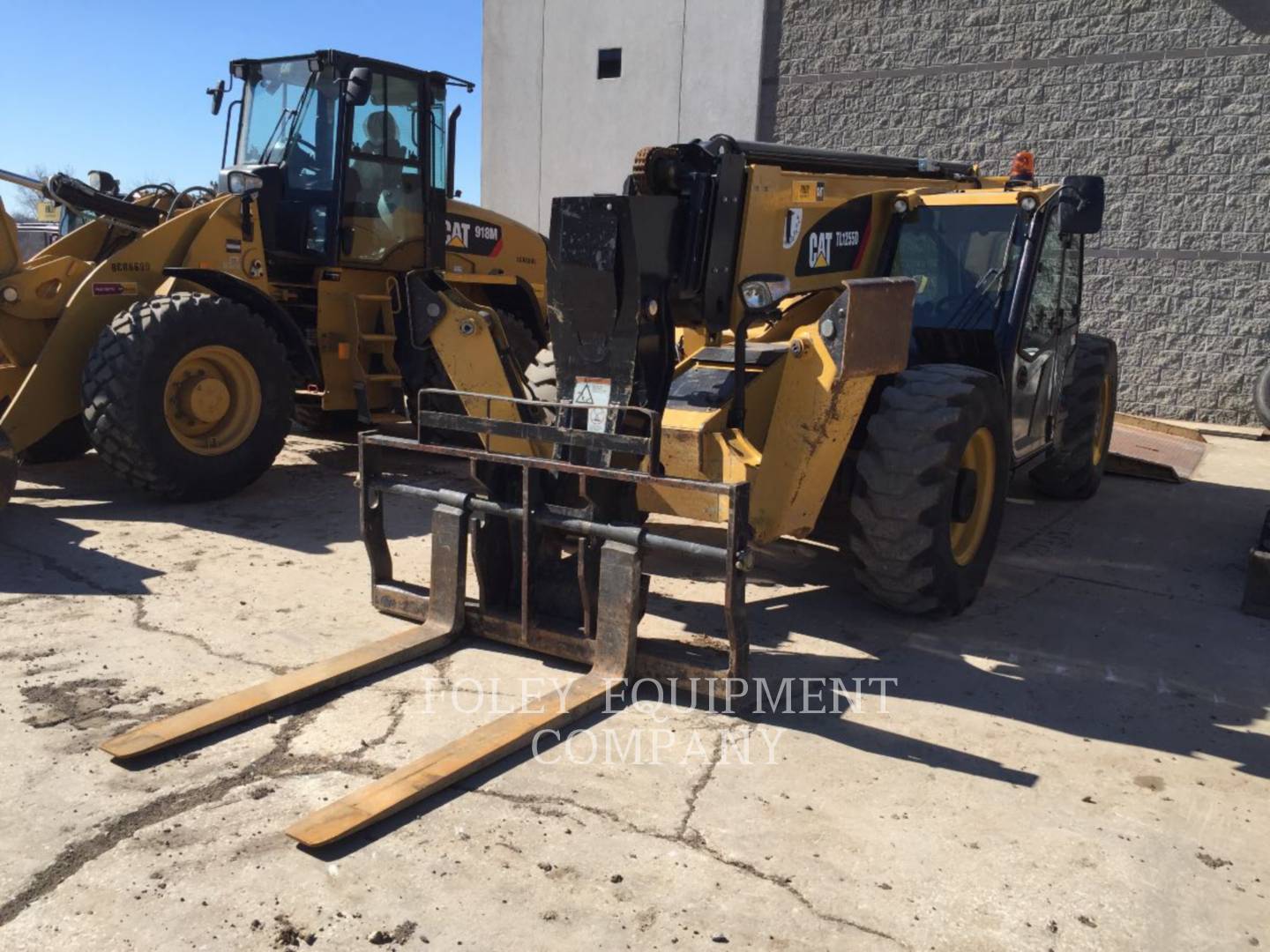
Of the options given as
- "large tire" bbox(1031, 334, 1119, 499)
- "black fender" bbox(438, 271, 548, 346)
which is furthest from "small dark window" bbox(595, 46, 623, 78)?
"large tire" bbox(1031, 334, 1119, 499)

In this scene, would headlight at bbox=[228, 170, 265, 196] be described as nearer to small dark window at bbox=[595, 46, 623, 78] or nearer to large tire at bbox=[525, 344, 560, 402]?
large tire at bbox=[525, 344, 560, 402]

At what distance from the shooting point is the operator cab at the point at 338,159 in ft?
28.1

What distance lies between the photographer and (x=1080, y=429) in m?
8.24

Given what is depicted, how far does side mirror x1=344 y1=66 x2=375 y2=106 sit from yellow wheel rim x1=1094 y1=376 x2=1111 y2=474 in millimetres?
6274

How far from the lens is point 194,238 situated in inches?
307

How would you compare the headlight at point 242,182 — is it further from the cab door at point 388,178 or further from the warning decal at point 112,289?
the warning decal at point 112,289

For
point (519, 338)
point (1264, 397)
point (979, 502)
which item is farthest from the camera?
point (1264, 397)

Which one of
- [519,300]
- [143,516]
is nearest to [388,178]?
[519,300]

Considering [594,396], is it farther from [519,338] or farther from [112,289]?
[519,338]

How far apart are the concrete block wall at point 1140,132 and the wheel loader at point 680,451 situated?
931cm

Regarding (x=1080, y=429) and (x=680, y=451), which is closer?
(x=680, y=451)

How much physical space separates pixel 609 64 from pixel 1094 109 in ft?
25.1

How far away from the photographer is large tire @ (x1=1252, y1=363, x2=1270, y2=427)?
1241 centimetres

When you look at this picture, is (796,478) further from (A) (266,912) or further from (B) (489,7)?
(B) (489,7)
